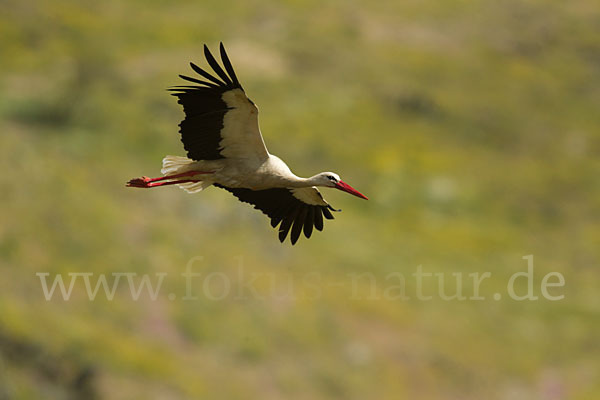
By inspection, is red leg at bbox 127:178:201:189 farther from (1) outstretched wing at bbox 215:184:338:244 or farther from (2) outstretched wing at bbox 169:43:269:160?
(1) outstretched wing at bbox 215:184:338:244

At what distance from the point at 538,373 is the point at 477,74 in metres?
25.0

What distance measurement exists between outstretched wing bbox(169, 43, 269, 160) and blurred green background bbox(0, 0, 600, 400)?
1169 centimetres

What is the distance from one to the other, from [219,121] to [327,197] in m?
27.5

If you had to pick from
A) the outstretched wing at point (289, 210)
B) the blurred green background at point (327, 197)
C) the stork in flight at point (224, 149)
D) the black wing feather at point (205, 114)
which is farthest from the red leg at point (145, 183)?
the blurred green background at point (327, 197)

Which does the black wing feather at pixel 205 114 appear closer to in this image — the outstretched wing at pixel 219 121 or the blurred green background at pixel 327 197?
the outstretched wing at pixel 219 121

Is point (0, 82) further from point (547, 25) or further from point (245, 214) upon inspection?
point (547, 25)

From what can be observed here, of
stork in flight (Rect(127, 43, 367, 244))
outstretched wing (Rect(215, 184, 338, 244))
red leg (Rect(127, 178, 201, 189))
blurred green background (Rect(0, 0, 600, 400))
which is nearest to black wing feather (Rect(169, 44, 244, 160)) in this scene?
stork in flight (Rect(127, 43, 367, 244))

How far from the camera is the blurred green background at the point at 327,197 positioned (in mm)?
27498

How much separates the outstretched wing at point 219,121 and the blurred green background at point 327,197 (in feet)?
38.4

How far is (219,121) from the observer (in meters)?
12.4

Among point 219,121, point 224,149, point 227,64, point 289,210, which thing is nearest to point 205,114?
point 219,121

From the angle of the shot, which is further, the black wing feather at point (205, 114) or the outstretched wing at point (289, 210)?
the outstretched wing at point (289, 210)

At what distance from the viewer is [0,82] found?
44688 mm

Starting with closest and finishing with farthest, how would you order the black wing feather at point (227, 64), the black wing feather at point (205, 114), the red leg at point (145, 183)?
the black wing feather at point (227, 64) < the black wing feather at point (205, 114) < the red leg at point (145, 183)
